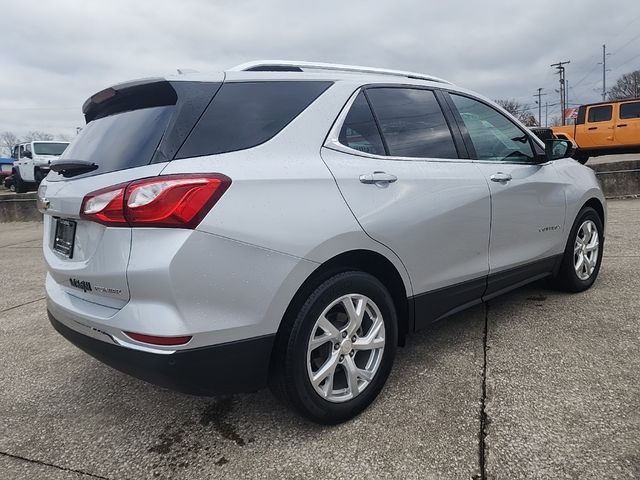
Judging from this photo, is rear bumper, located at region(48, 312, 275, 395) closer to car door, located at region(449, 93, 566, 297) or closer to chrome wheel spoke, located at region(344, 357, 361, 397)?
chrome wheel spoke, located at region(344, 357, 361, 397)

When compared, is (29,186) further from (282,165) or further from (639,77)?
(639,77)

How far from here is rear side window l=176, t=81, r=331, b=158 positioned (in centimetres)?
202

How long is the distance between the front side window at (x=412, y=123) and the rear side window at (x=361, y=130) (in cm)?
6

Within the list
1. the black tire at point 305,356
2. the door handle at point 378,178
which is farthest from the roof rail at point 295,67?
the black tire at point 305,356

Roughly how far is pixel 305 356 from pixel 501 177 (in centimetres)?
187

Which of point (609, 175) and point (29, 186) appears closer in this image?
point (609, 175)

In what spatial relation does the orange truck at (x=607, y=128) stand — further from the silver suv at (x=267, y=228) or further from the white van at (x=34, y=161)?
the white van at (x=34, y=161)

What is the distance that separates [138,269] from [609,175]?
10721 millimetres

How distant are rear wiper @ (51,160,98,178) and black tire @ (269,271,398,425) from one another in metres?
1.15

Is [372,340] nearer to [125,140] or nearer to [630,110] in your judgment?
[125,140]

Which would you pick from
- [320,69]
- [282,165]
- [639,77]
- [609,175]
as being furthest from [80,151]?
[639,77]

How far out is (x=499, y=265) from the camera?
10.6 ft

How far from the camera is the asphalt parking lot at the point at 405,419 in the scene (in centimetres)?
205

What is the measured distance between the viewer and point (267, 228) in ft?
6.52
